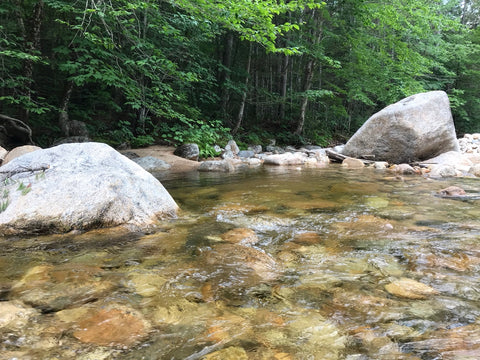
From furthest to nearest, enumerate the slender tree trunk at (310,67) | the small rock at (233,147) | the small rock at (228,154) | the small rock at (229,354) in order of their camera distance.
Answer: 1. the slender tree trunk at (310,67)
2. the small rock at (233,147)
3. the small rock at (228,154)
4. the small rock at (229,354)

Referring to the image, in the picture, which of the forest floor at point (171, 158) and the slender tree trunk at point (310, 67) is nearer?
the forest floor at point (171, 158)

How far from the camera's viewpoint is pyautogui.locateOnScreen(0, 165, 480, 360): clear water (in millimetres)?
1299

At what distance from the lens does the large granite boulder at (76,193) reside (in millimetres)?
2707

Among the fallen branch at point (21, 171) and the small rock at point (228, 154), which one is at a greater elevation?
the fallen branch at point (21, 171)

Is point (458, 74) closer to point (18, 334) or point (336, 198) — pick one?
point (336, 198)

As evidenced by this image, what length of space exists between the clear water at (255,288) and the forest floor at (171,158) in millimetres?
5013

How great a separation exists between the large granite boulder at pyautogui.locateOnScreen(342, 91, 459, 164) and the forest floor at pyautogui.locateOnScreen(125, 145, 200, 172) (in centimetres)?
555

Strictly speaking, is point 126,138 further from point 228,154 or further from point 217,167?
point 217,167

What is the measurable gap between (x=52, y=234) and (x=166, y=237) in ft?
3.23

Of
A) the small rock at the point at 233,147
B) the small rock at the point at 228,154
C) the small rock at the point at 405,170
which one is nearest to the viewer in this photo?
the small rock at the point at 405,170

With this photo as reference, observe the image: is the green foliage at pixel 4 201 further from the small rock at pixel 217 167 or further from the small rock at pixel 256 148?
the small rock at pixel 256 148

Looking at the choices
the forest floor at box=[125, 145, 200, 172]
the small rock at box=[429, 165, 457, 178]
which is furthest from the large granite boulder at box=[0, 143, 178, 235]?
the small rock at box=[429, 165, 457, 178]

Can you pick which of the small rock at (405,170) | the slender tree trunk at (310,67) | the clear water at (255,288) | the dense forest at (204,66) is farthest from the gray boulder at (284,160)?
the clear water at (255,288)

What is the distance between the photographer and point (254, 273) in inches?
79.4
